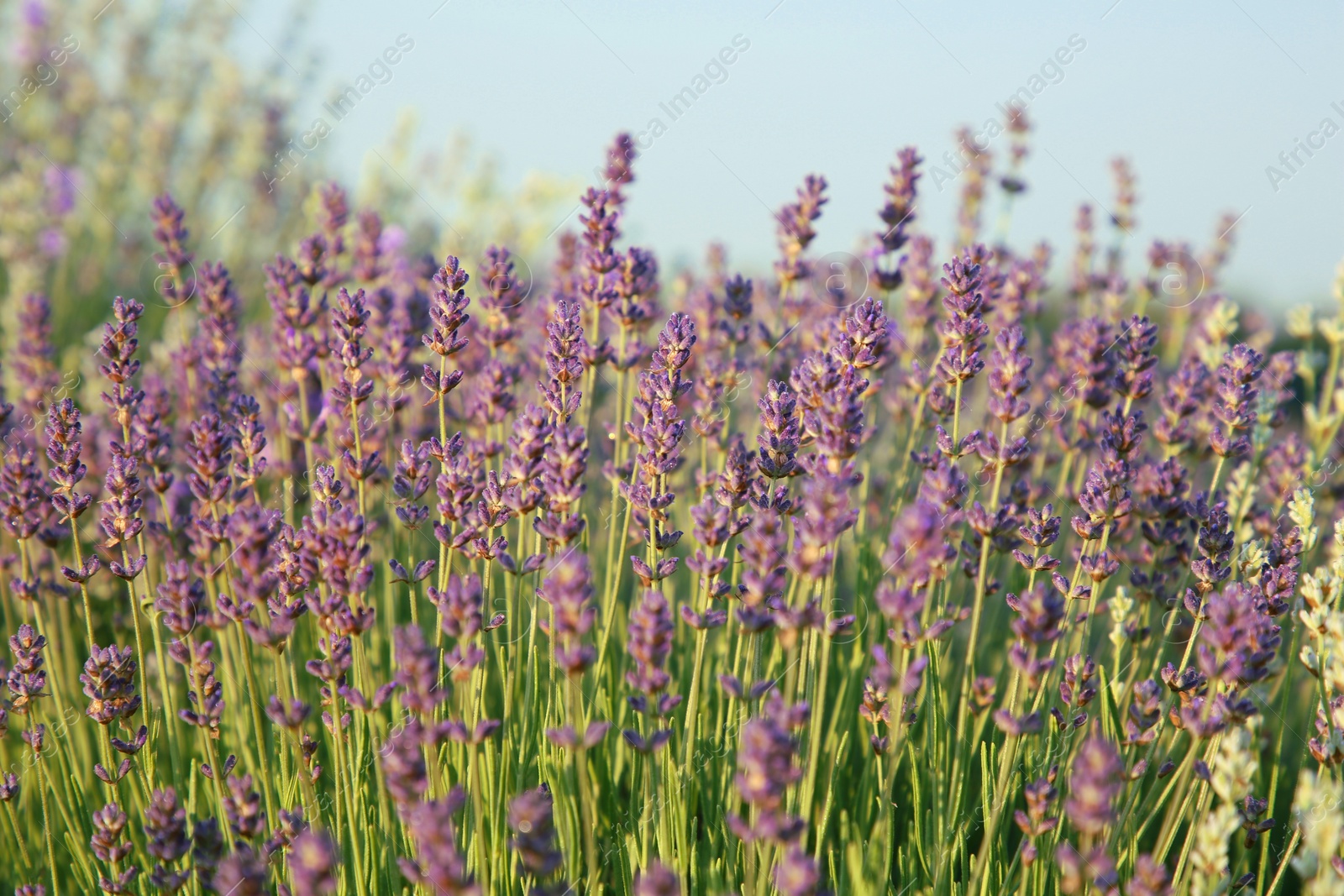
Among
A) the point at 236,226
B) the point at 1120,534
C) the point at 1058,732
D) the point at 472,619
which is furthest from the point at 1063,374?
the point at 236,226

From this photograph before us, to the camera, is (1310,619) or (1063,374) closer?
(1310,619)

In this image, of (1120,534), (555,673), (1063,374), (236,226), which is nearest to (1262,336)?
(1063,374)

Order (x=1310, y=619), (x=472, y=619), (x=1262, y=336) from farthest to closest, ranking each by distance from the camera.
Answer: (x=1262, y=336)
(x=1310, y=619)
(x=472, y=619)

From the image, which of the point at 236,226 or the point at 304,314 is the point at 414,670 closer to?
the point at 304,314

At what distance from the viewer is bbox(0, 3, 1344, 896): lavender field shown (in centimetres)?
186

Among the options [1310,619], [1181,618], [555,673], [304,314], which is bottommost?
[1181,618]

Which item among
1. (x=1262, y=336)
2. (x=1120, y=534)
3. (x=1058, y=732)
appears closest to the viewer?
(x=1058, y=732)

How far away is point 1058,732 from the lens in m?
2.51

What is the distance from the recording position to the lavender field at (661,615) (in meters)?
1.86

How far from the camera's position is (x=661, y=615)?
178 centimetres

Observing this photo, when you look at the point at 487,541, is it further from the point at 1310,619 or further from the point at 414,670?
the point at 1310,619

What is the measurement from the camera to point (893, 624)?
120 inches

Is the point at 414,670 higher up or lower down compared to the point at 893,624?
higher up

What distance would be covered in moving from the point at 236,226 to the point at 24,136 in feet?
6.91
